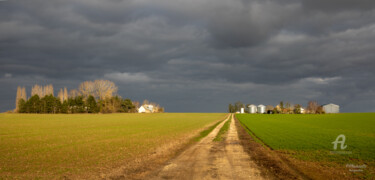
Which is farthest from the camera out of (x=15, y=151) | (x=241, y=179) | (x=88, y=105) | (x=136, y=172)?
(x=88, y=105)

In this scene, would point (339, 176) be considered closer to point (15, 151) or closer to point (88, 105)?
point (15, 151)

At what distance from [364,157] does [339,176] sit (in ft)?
21.8

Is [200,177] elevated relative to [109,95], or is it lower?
lower

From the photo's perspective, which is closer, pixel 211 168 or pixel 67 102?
pixel 211 168

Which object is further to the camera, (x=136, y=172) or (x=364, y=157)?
(x=364, y=157)

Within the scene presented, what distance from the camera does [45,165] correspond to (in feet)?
48.5

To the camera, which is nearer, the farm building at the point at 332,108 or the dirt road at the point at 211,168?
the dirt road at the point at 211,168

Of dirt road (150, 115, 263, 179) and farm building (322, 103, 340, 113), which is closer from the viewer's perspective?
dirt road (150, 115, 263, 179)

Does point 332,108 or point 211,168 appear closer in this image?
point 211,168

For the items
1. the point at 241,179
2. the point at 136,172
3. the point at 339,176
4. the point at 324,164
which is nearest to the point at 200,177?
the point at 241,179

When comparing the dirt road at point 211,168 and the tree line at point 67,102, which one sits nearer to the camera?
the dirt road at point 211,168

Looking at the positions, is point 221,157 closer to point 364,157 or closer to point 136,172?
point 136,172

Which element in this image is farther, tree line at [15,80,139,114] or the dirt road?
tree line at [15,80,139,114]

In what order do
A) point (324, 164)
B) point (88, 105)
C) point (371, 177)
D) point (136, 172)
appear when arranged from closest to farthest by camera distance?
point (371, 177) < point (136, 172) < point (324, 164) < point (88, 105)
